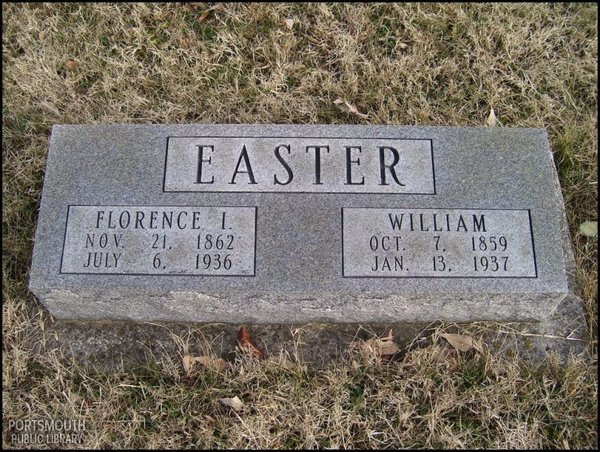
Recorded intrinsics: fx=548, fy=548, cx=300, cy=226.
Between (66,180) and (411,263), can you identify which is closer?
(411,263)

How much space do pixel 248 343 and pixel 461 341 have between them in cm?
99

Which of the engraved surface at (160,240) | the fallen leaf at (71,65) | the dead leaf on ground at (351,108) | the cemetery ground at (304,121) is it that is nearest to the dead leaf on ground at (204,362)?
the cemetery ground at (304,121)

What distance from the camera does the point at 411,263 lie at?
2301 mm

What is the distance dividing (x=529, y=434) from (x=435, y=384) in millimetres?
440

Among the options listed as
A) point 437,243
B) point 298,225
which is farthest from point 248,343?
point 437,243

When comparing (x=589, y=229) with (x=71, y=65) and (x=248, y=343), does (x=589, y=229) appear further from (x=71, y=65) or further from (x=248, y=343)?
(x=71, y=65)

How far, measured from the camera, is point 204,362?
2525 mm

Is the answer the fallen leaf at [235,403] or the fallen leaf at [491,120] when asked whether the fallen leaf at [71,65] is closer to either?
the fallen leaf at [235,403]

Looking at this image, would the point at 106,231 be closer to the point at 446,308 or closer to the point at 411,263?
the point at 411,263

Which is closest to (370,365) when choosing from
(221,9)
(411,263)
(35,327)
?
(411,263)

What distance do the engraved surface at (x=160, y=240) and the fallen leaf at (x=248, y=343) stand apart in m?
0.42

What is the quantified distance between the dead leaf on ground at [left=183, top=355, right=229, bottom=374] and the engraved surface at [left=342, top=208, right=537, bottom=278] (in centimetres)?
75

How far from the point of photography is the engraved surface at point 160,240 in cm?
230

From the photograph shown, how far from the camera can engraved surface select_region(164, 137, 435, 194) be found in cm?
244
